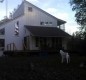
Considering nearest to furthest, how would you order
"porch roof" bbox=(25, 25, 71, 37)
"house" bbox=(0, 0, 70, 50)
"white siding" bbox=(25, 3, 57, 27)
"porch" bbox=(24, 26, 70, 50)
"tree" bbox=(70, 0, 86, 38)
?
1. "tree" bbox=(70, 0, 86, 38)
2. "porch roof" bbox=(25, 25, 71, 37)
3. "porch" bbox=(24, 26, 70, 50)
4. "house" bbox=(0, 0, 70, 50)
5. "white siding" bbox=(25, 3, 57, 27)

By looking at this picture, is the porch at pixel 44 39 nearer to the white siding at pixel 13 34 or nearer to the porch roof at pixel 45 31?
the porch roof at pixel 45 31

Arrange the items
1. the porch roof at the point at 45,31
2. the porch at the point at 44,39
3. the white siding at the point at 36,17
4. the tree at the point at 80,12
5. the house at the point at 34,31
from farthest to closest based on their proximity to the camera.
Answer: the white siding at the point at 36,17
the house at the point at 34,31
the porch at the point at 44,39
the porch roof at the point at 45,31
the tree at the point at 80,12

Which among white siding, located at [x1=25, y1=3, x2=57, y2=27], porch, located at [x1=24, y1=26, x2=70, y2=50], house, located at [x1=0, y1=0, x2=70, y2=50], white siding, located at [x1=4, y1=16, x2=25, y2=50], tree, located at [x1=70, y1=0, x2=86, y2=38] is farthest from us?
white siding, located at [x1=4, y1=16, x2=25, y2=50]

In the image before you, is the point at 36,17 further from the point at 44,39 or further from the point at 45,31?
the point at 44,39

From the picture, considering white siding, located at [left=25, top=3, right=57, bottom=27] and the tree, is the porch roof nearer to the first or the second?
white siding, located at [left=25, top=3, right=57, bottom=27]

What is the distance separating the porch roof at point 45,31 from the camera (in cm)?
3637

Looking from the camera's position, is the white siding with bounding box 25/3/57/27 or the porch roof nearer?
the porch roof

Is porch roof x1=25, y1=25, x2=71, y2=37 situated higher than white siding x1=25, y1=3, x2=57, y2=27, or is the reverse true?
Answer: white siding x1=25, y1=3, x2=57, y2=27

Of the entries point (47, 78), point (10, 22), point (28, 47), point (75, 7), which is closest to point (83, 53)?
point (28, 47)

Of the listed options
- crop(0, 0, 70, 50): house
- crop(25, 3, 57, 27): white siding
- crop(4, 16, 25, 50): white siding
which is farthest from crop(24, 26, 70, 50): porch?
crop(4, 16, 25, 50): white siding

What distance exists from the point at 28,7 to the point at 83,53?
33.9 feet

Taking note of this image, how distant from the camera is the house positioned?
37.5 m

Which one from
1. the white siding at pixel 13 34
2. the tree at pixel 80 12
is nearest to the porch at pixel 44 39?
the white siding at pixel 13 34

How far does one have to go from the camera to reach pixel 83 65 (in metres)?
21.2
